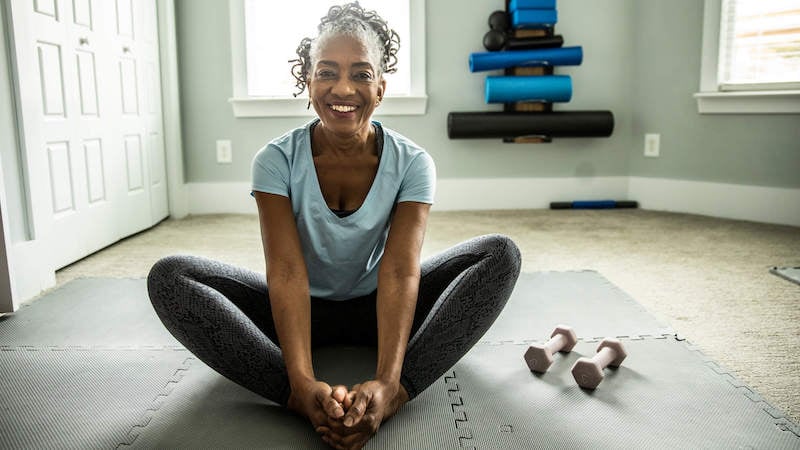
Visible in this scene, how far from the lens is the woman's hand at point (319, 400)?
3.40 ft

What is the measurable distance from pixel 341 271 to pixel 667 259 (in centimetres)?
163

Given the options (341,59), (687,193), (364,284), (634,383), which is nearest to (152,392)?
(364,284)

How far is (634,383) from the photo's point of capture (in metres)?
1.38

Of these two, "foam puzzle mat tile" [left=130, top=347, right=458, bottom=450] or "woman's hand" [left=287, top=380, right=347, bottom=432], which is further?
"foam puzzle mat tile" [left=130, top=347, right=458, bottom=450]

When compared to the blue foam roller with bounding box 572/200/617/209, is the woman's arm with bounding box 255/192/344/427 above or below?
above

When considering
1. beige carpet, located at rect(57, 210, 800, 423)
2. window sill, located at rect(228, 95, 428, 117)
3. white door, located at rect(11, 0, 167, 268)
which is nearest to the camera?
beige carpet, located at rect(57, 210, 800, 423)

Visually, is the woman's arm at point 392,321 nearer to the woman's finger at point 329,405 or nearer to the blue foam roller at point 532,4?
the woman's finger at point 329,405

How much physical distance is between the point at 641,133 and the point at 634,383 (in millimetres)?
2541

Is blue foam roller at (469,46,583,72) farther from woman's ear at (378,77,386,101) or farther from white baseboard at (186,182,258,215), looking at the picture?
woman's ear at (378,77,386,101)

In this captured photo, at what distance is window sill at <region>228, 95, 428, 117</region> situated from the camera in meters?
3.52

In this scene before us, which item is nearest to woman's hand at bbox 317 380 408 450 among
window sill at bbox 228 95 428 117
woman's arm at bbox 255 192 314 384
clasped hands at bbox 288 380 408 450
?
clasped hands at bbox 288 380 408 450

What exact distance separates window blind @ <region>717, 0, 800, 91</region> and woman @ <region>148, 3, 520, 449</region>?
248cm

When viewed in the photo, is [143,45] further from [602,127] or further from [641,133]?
[641,133]

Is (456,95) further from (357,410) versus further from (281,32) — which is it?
(357,410)
